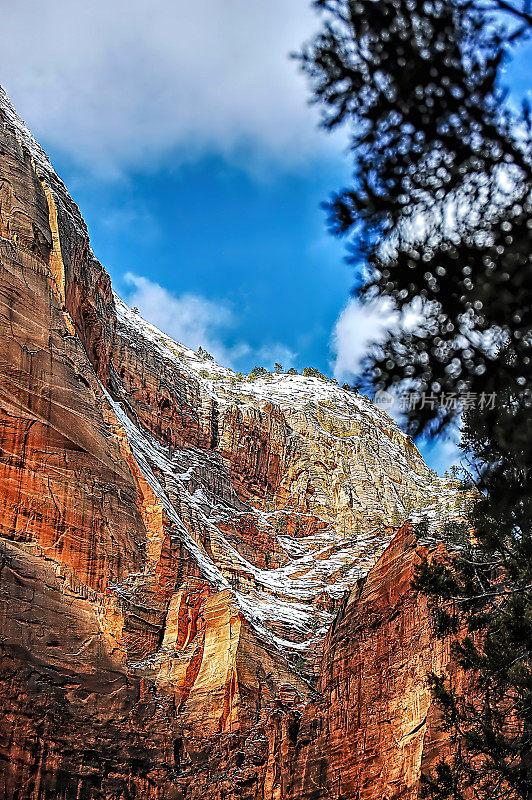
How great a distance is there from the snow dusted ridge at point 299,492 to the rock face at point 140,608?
328mm

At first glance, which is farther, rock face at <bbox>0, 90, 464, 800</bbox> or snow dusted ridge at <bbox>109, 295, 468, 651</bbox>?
snow dusted ridge at <bbox>109, 295, 468, 651</bbox>

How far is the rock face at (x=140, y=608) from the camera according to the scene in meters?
26.7

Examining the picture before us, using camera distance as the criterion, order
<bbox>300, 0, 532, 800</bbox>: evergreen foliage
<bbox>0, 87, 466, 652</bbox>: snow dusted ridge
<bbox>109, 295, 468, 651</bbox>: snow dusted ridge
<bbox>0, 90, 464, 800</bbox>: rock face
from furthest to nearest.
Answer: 1. <bbox>0, 87, 466, 652</bbox>: snow dusted ridge
2. <bbox>109, 295, 468, 651</bbox>: snow dusted ridge
3. <bbox>0, 90, 464, 800</bbox>: rock face
4. <bbox>300, 0, 532, 800</bbox>: evergreen foliage

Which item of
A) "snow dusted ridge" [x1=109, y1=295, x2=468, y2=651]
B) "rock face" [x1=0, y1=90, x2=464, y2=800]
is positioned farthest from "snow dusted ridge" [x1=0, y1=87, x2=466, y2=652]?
"rock face" [x1=0, y1=90, x2=464, y2=800]

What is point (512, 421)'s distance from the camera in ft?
27.3

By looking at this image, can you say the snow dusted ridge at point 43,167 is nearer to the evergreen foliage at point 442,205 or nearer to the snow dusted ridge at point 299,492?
the snow dusted ridge at point 299,492

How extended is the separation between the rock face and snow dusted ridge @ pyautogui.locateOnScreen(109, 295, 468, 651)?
328 millimetres

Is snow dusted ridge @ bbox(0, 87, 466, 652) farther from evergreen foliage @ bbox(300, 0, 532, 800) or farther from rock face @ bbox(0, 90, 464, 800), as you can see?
evergreen foliage @ bbox(300, 0, 532, 800)

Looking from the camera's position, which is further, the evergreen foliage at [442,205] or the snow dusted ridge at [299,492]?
the snow dusted ridge at [299,492]

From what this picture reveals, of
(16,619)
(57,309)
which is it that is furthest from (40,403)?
(16,619)

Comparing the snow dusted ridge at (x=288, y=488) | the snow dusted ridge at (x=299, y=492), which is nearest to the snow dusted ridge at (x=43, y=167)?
the snow dusted ridge at (x=288, y=488)

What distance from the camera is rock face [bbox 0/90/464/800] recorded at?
1049 inches

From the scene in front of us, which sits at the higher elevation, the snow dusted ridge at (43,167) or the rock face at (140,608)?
the snow dusted ridge at (43,167)

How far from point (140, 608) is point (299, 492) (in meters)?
32.3
